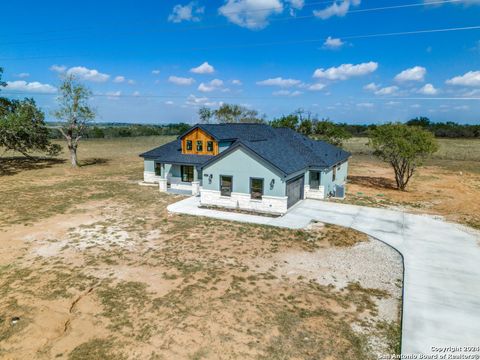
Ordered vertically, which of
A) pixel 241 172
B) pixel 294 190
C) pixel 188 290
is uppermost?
pixel 241 172

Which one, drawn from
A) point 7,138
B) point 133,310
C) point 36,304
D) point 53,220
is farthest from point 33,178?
point 133,310

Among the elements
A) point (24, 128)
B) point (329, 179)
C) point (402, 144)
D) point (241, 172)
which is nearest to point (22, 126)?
point (24, 128)

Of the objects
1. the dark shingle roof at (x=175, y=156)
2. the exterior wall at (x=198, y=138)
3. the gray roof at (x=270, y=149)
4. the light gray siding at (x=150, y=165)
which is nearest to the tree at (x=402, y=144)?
the gray roof at (x=270, y=149)

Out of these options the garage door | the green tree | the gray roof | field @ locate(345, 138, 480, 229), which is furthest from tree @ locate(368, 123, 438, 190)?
the garage door

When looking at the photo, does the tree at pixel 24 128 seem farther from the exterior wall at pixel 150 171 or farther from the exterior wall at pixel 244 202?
the exterior wall at pixel 244 202

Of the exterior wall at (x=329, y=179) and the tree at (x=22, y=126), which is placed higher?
the tree at (x=22, y=126)

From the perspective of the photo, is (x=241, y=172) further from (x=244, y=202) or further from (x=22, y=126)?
(x=22, y=126)
